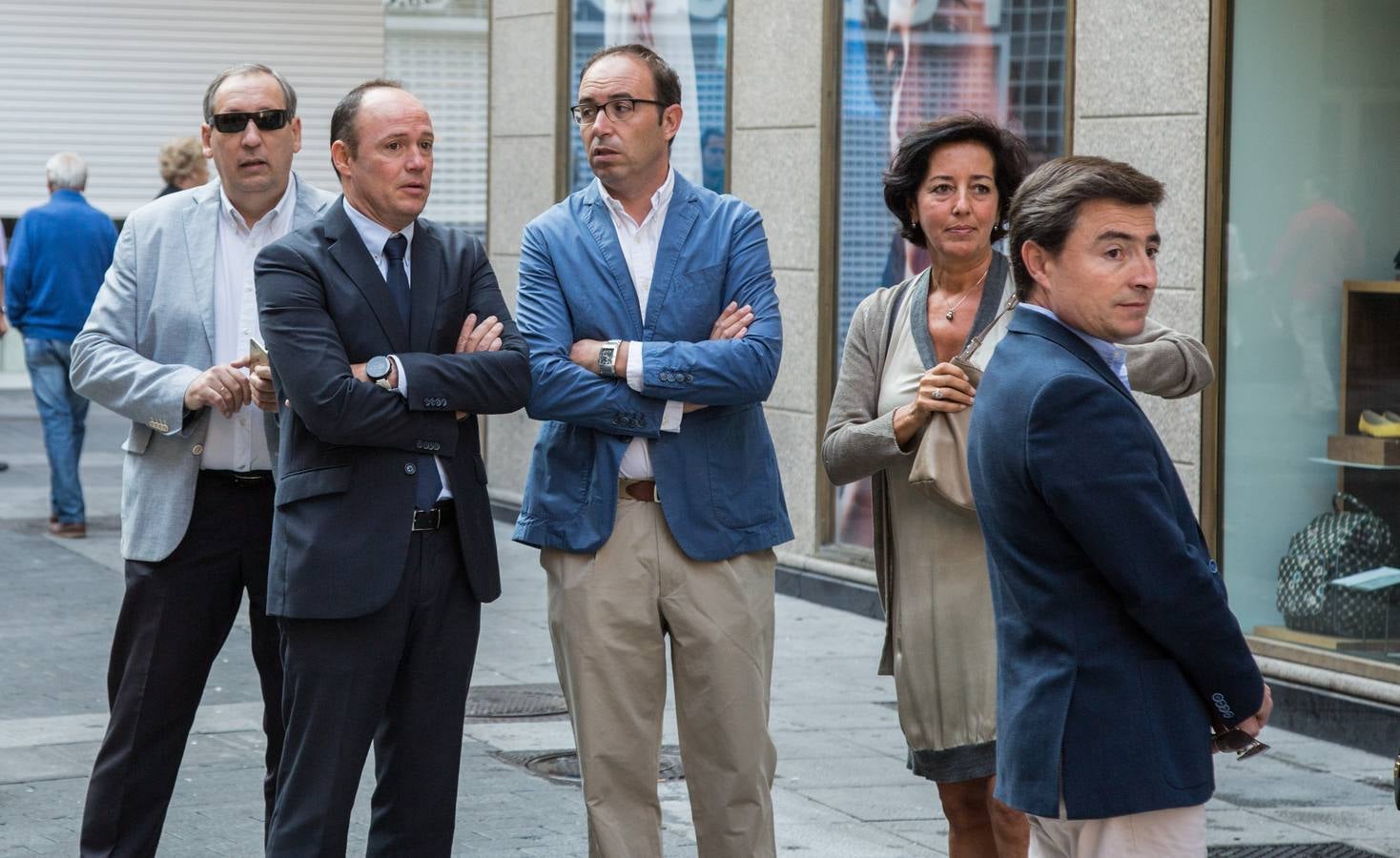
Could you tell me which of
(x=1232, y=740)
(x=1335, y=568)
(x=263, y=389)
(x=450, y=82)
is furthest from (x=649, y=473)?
(x=450, y=82)

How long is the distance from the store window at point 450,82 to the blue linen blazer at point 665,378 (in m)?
9.27

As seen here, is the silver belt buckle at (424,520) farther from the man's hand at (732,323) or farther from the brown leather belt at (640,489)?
the man's hand at (732,323)

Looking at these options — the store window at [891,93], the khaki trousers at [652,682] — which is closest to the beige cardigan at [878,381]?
the khaki trousers at [652,682]

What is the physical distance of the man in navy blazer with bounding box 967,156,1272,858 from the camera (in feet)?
10.3

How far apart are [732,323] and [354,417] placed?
1.00 metres

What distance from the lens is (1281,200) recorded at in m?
7.60

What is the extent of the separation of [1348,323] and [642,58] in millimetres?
3832

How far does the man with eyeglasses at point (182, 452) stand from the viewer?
475 cm

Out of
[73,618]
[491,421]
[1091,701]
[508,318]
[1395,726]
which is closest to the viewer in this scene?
[1091,701]

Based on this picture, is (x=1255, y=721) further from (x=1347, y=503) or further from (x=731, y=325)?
(x=1347, y=503)

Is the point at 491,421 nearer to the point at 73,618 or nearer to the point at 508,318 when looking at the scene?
the point at 73,618

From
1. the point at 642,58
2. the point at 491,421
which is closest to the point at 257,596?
the point at 642,58

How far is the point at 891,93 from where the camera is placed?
9.72 m

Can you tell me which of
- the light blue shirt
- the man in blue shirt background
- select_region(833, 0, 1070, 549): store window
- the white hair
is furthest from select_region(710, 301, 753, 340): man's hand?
the white hair
